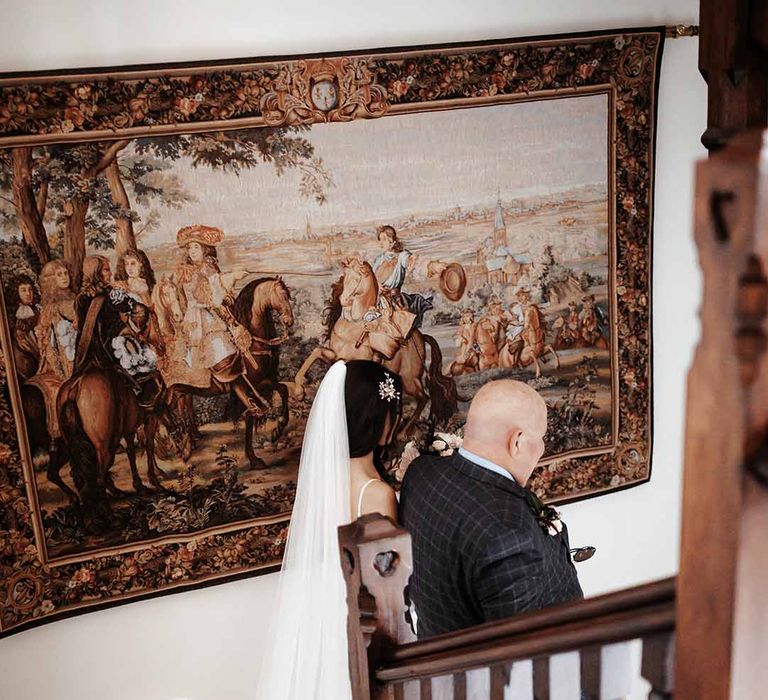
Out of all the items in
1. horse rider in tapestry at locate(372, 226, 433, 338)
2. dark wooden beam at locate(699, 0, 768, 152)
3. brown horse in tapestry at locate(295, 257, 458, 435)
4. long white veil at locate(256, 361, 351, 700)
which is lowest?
long white veil at locate(256, 361, 351, 700)

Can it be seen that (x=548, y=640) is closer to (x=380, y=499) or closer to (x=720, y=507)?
(x=720, y=507)

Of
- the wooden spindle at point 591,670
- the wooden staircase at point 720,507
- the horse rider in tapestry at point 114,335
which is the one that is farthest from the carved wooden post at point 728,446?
the horse rider in tapestry at point 114,335

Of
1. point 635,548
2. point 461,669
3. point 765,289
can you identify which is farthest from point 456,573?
point 635,548

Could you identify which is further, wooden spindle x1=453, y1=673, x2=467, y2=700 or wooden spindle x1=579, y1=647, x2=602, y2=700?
wooden spindle x1=453, y1=673, x2=467, y2=700

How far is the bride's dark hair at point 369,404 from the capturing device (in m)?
4.00

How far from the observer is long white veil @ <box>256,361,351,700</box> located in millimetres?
3908

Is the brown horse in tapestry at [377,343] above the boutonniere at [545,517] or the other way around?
above

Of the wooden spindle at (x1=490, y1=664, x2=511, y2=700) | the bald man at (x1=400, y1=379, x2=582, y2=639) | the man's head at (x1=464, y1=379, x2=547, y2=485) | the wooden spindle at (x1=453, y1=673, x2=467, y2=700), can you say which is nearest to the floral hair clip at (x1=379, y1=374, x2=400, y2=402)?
the bald man at (x1=400, y1=379, x2=582, y2=639)

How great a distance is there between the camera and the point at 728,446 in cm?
92

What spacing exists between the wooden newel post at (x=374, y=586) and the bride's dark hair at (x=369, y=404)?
75.7 inches

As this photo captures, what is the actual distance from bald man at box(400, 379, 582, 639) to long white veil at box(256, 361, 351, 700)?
572mm

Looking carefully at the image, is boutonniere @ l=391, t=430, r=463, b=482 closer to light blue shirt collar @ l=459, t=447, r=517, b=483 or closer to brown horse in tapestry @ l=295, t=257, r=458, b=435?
brown horse in tapestry @ l=295, t=257, r=458, b=435

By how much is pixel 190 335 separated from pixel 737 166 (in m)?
3.41

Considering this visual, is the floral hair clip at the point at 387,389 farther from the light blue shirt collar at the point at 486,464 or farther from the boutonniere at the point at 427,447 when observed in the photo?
the light blue shirt collar at the point at 486,464
